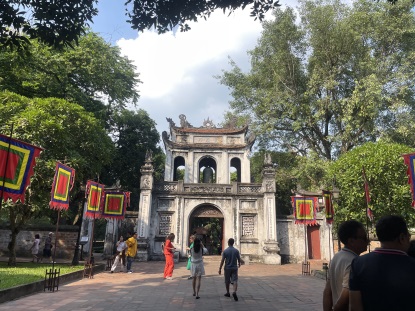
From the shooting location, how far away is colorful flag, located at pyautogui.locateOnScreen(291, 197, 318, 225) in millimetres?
16219

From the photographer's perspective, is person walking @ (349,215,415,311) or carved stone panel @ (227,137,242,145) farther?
carved stone panel @ (227,137,242,145)

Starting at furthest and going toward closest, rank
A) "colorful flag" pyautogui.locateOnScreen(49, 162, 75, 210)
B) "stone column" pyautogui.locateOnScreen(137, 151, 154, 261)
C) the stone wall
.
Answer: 1. "stone column" pyautogui.locateOnScreen(137, 151, 154, 261)
2. the stone wall
3. "colorful flag" pyautogui.locateOnScreen(49, 162, 75, 210)

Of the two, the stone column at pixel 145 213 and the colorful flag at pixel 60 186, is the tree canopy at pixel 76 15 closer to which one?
the colorful flag at pixel 60 186

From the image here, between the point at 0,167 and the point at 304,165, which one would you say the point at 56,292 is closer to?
the point at 0,167

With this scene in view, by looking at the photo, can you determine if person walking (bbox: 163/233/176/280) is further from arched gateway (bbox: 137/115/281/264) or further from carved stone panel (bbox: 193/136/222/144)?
carved stone panel (bbox: 193/136/222/144)

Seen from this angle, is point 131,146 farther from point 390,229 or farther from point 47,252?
point 390,229

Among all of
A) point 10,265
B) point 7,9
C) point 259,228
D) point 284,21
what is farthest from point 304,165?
point 7,9

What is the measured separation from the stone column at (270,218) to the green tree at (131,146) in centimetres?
1198

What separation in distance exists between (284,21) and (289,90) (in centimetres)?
470

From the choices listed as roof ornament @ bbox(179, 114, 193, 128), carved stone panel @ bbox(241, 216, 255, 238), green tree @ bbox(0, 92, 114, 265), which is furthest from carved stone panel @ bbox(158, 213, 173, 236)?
roof ornament @ bbox(179, 114, 193, 128)

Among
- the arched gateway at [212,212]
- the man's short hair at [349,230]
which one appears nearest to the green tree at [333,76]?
the arched gateway at [212,212]

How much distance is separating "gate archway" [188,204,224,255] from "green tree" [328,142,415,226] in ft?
24.7

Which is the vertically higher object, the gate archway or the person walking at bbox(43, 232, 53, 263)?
the gate archway

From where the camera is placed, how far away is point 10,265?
13.1 m
